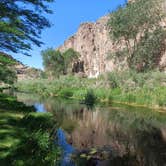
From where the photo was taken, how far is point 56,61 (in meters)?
115

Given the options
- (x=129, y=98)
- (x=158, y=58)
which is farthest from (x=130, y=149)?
(x=158, y=58)

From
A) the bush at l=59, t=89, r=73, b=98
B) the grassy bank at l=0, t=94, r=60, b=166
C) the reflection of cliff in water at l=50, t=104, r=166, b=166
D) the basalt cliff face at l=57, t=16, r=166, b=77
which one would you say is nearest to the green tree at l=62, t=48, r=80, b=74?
the basalt cliff face at l=57, t=16, r=166, b=77

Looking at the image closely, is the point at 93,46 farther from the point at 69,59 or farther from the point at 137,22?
the point at 137,22

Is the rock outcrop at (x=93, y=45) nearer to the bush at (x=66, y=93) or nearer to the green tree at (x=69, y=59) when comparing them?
the green tree at (x=69, y=59)

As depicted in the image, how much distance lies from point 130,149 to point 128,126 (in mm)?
7454

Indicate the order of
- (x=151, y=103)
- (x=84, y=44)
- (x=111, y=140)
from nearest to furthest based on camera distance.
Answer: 1. (x=111, y=140)
2. (x=151, y=103)
3. (x=84, y=44)

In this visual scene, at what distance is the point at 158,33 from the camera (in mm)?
64062

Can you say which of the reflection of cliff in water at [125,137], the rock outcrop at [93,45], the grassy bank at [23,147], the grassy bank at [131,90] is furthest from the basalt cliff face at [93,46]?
the grassy bank at [23,147]

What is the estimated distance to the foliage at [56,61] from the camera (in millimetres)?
114625

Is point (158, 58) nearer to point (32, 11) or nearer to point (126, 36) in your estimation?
point (126, 36)

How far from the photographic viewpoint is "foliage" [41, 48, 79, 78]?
114625 mm

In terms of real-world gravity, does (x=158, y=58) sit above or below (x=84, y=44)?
below

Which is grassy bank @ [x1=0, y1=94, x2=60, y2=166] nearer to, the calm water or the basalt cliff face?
the calm water

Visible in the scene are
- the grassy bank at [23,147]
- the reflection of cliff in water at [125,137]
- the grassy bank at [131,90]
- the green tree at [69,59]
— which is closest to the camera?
the grassy bank at [23,147]
